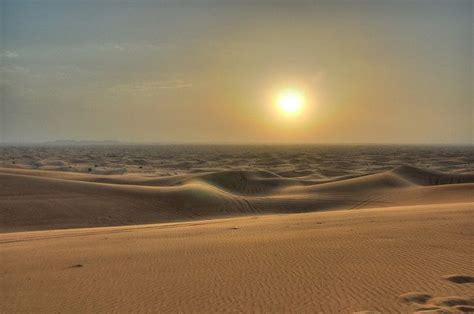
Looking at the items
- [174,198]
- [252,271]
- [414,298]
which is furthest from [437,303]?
[174,198]

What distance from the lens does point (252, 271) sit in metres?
9.00

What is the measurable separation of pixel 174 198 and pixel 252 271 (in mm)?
21281

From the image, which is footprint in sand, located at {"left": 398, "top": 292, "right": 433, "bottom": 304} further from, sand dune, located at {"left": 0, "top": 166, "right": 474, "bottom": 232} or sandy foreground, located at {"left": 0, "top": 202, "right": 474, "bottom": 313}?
sand dune, located at {"left": 0, "top": 166, "right": 474, "bottom": 232}

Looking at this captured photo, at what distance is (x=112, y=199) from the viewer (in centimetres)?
2791

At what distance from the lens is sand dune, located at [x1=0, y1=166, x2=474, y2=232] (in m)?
24.0

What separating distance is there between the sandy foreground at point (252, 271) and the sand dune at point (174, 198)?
9.96 metres

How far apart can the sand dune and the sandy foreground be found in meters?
9.96

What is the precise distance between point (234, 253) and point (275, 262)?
141cm

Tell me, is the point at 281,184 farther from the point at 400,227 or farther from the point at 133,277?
the point at 133,277

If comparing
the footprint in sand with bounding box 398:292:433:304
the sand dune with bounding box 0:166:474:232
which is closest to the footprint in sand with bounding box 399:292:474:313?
the footprint in sand with bounding box 398:292:433:304

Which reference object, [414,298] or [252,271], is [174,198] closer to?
[252,271]

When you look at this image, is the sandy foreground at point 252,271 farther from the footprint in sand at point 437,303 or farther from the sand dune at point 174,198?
the sand dune at point 174,198

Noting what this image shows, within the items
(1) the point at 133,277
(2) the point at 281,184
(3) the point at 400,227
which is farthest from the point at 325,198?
(1) the point at 133,277

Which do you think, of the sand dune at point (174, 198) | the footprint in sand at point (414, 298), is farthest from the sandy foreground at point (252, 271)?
the sand dune at point (174, 198)
